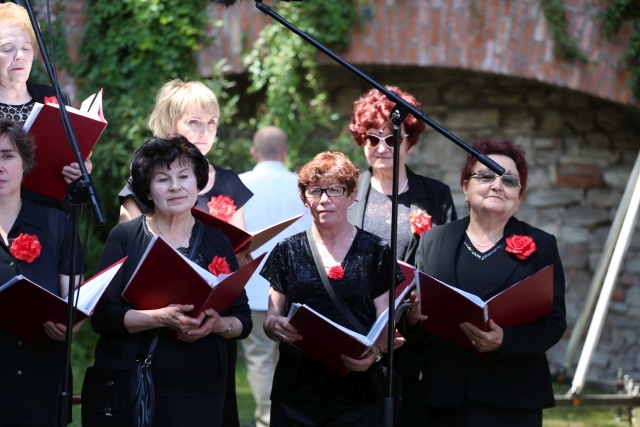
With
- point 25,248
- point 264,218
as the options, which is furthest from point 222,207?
point 264,218

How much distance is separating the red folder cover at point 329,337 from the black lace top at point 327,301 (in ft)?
0.24

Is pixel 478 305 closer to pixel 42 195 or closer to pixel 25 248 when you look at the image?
pixel 25 248

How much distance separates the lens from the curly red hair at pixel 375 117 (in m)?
4.66

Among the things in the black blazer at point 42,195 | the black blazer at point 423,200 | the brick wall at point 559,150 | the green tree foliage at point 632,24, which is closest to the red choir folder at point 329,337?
the black blazer at point 423,200

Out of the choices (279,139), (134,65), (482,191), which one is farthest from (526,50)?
(482,191)

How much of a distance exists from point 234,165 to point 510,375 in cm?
432

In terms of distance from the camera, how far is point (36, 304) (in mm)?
3572

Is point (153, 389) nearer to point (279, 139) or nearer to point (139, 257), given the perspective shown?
point (139, 257)

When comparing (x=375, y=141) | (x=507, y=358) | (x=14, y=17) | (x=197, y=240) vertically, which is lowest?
(x=507, y=358)

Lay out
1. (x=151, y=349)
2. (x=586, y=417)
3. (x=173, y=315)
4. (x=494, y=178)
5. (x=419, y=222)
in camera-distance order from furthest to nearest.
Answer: (x=586, y=417) → (x=419, y=222) → (x=494, y=178) → (x=151, y=349) → (x=173, y=315)

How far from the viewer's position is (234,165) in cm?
803

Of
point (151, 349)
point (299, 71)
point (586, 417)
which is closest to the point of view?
point (151, 349)

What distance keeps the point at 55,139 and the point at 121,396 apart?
97 cm

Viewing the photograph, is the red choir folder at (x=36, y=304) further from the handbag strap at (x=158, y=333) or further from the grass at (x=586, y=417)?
the grass at (x=586, y=417)
